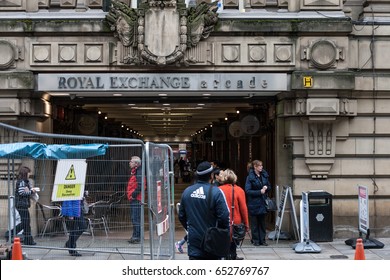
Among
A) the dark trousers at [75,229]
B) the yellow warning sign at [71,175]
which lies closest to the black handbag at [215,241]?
the yellow warning sign at [71,175]

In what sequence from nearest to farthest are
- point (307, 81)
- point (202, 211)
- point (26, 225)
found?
point (202, 211) → point (26, 225) → point (307, 81)

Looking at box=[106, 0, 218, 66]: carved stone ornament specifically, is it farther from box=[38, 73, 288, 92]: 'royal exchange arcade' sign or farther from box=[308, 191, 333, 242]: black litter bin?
box=[308, 191, 333, 242]: black litter bin

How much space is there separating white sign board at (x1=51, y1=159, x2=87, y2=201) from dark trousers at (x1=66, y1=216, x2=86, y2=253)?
0.56 metres

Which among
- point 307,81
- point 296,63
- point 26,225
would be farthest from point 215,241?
point 296,63

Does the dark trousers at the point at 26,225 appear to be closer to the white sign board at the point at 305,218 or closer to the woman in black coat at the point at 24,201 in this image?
the woman in black coat at the point at 24,201

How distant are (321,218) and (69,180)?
20.4 feet

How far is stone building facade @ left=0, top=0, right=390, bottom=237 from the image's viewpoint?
601 inches

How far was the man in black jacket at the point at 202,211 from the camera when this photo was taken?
29.5 ft

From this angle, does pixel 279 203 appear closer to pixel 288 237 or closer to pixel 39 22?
pixel 288 237

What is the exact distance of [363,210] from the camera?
1457cm

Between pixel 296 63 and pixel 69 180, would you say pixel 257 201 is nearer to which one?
pixel 296 63

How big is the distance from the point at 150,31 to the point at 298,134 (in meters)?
4.11

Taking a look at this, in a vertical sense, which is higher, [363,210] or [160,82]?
[160,82]
